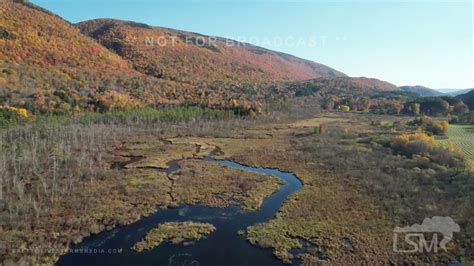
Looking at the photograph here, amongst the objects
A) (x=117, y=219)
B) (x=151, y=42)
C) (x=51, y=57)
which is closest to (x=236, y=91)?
(x=151, y=42)

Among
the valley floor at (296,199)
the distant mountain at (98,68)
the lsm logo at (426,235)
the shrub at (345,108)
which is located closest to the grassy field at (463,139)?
the valley floor at (296,199)

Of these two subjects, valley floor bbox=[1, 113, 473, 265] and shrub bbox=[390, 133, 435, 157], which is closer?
valley floor bbox=[1, 113, 473, 265]

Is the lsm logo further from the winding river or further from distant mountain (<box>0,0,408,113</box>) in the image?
distant mountain (<box>0,0,408,113</box>)

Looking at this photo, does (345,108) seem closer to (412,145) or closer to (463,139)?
(463,139)

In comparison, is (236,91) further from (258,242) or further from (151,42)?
(258,242)

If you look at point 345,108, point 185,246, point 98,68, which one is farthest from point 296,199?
point 345,108

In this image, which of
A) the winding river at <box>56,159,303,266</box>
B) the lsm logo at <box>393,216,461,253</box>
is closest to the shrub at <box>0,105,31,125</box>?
the winding river at <box>56,159,303,266</box>
